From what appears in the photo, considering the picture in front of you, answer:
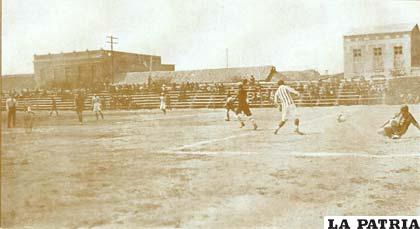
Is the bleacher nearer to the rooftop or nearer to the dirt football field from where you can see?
the dirt football field

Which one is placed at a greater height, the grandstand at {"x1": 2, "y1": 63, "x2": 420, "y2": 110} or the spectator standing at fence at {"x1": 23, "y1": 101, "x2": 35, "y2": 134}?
the grandstand at {"x1": 2, "y1": 63, "x2": 420, "y2": 110}

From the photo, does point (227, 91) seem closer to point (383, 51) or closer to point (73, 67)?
point (73, 67)

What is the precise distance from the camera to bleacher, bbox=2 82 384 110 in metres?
14.0

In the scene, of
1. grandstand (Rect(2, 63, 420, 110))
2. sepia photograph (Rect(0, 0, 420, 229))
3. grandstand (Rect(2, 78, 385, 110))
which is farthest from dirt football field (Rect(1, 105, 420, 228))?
grandstand (Rect(2, 78, 385, 110))

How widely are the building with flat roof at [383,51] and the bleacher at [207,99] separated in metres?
4.12

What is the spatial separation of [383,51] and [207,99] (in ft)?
34.3

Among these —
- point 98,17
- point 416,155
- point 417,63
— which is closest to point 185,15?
point 98,17

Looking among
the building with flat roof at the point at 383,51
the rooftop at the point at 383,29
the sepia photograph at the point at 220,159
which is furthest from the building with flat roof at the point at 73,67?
the rooftop at the point at 383,29

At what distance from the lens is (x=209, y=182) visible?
4.92m

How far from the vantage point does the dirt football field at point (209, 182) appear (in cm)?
412

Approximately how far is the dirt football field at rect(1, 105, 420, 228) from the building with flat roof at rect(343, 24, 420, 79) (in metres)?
1.63

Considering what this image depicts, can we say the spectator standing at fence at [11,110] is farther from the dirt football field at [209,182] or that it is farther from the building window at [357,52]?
the building window at [357,52]

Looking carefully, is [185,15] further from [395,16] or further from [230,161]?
[395,16]

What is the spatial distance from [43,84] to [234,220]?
9.38 m
